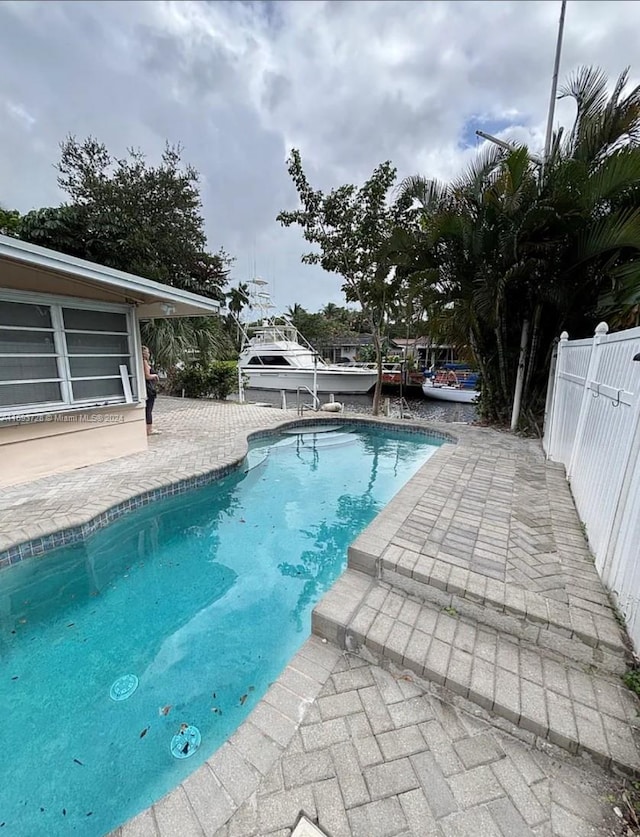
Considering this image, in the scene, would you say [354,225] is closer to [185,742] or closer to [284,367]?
Result: [284,367]

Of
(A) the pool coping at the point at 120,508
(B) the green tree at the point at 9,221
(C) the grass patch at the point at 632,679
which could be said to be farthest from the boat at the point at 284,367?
(C) the grass patch at the point at 632,679

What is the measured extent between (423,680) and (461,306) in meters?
6.37

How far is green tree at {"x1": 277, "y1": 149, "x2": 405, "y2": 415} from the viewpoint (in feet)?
28.6

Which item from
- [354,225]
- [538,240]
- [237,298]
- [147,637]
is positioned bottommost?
[147,637]

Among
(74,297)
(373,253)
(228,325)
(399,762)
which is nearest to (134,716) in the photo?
(399,762)

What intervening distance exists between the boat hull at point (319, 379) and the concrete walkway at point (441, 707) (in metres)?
13.2

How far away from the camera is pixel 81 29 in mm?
5711

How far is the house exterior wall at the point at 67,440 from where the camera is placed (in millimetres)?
4418

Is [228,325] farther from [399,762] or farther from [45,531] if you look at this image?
[399,762]

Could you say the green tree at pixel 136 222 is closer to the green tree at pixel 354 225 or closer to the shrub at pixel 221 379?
the shrub at pixel 221 379

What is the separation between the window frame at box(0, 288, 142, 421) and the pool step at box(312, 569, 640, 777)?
14.6 ft

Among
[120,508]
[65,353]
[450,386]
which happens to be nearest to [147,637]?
[120,508]

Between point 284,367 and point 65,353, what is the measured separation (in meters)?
12.5

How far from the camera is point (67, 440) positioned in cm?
492
